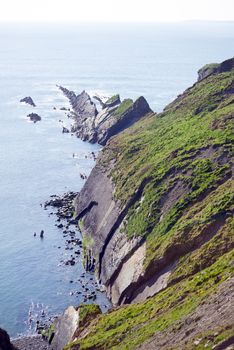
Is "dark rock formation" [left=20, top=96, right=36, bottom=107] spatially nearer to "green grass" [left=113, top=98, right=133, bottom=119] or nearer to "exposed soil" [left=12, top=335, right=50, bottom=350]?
"green grass" [left=113, top=98, right=133, bottom=119]

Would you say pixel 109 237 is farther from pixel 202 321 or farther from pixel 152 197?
pixel 202 321

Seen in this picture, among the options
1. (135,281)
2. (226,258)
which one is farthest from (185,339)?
(135,281)

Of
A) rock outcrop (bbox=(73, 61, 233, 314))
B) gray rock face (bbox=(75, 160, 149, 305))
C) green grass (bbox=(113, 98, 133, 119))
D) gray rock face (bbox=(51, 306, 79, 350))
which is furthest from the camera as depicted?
green grass (bbox=(113, 98, 133, 119))

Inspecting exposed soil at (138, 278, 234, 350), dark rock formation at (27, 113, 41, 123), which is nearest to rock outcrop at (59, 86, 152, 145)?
dark rock formation at (27, 113, 41, 123)

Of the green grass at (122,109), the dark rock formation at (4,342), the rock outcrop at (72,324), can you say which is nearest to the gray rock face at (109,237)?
the rock outcrop at (72,324)

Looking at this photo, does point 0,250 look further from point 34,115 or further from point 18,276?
point 34,115
